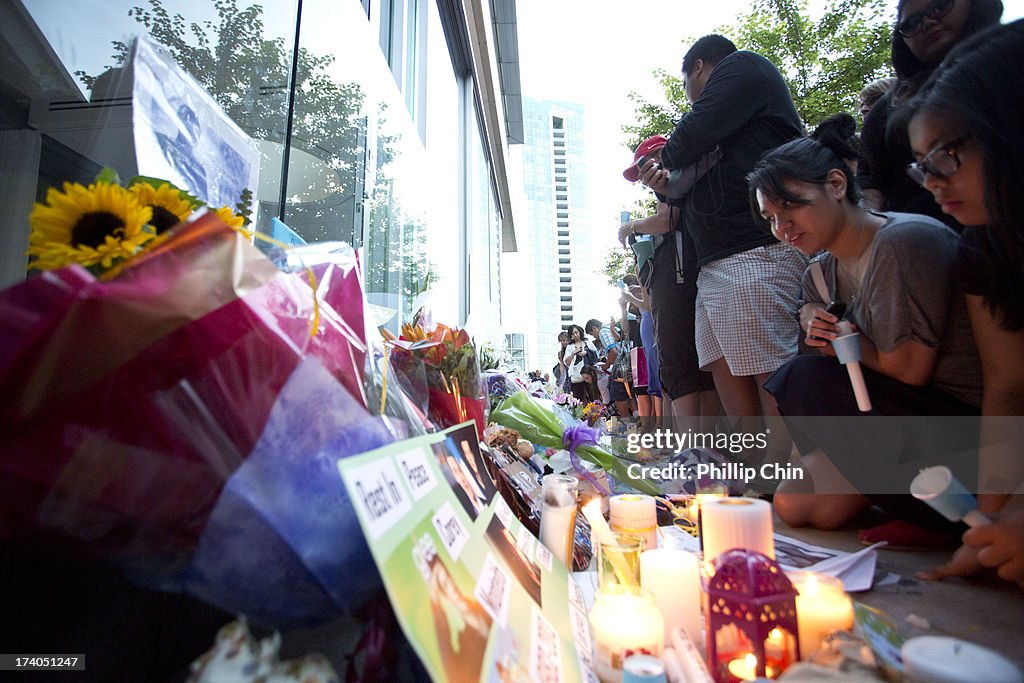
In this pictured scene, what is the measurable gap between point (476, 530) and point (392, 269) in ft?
6.37

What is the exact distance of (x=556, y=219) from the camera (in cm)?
3291

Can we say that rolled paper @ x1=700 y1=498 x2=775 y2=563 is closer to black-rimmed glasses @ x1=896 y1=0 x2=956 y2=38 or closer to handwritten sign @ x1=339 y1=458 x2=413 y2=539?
handwritten sign @ x1=339 y1=458 x2=413 y2=539

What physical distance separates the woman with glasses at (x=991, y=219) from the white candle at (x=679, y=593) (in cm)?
52

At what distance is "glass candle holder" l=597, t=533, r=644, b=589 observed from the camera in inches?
27.0

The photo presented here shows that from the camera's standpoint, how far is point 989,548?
2.40 ft

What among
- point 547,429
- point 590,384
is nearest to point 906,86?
point 547,429

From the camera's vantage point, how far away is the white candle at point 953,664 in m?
0.33

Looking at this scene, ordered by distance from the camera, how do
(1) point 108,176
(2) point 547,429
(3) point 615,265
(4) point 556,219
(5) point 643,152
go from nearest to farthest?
(1) point 108,176
(2) point 547,429
(5) point 643,152
(3) point 615,265
(4) point 556,219

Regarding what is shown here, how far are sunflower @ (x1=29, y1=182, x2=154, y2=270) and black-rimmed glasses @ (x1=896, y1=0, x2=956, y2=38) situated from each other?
1776 mm

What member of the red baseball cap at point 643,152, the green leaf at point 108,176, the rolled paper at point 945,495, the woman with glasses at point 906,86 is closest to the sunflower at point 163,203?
the green leaf at point 108,176

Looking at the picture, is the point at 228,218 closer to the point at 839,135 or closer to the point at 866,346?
the point at 866,346

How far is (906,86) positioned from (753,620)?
1.58m

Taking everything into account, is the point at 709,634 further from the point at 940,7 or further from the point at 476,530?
the point at 940,7

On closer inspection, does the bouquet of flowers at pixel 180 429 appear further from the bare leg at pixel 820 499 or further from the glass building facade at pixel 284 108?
the bare leg at pixel 820 499
